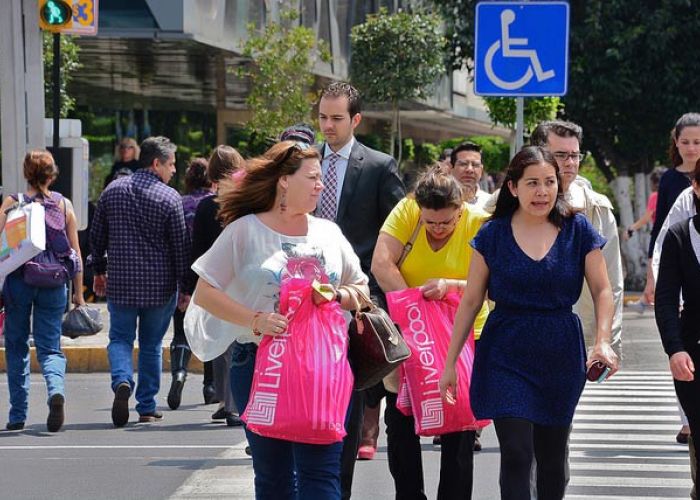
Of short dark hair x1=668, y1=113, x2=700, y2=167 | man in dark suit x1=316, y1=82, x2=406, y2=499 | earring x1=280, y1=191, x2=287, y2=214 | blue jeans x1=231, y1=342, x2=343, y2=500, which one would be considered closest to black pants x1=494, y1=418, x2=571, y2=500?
blue jeans x1=231, y1=342, x2=343, y2=500

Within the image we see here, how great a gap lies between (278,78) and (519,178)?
1881 cm

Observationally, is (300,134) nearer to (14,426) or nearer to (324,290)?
(324,290)

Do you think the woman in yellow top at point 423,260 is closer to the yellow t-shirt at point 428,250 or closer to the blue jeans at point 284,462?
the yellow t-shirt at point 428,250

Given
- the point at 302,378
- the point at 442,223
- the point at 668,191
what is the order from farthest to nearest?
the point at 668,191 < the point at 442,223 < the point at 302,378

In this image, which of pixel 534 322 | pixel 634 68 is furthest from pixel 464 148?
pixel 634 68

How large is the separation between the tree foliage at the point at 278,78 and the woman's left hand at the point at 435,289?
58.6 feet

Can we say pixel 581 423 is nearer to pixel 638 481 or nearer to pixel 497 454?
pixel 497 454

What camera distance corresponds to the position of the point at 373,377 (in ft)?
19.2

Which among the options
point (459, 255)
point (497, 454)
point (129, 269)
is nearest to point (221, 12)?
point (129, 269)

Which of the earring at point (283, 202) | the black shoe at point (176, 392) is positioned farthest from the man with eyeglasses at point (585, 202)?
the black shoe at point (176, 392)

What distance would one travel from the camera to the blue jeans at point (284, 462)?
5.57 metres

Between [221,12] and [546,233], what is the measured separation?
744 inches

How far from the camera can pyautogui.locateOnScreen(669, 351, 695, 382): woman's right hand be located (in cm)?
639

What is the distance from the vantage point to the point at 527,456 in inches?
240
